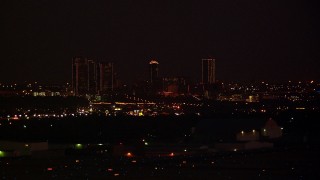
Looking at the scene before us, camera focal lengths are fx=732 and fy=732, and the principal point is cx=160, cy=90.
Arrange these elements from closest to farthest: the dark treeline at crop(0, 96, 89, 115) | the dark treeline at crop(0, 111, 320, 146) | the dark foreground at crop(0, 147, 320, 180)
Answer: the dark foreground at crop(0, 147, 320, 180)
the dark treeline at crop(0, 111, 320, 146)
the dark treeline at crop(0, 96, 89, 115)

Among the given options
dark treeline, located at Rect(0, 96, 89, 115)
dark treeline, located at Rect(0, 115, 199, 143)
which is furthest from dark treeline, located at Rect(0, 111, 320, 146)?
dark treeline, located at Rect(0, 96, 89, 115)

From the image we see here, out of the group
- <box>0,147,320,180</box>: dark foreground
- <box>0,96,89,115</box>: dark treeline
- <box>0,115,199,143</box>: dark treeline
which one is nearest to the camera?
<box>0,147,320,180</box>: dark foreground

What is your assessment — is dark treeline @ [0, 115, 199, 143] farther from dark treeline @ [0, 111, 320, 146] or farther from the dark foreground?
the dark foreground

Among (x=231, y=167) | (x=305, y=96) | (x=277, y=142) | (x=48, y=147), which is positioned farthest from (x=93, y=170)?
(x=305, y=96)

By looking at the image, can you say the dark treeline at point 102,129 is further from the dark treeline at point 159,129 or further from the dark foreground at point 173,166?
the dark foreground at point 173,166

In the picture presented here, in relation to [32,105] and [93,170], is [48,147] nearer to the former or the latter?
[93,170]

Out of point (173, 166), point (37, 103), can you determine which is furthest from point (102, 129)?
point (37, 103)

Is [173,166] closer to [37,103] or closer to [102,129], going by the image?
[102,129]

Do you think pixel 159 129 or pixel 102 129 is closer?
A: pixel 159 129
